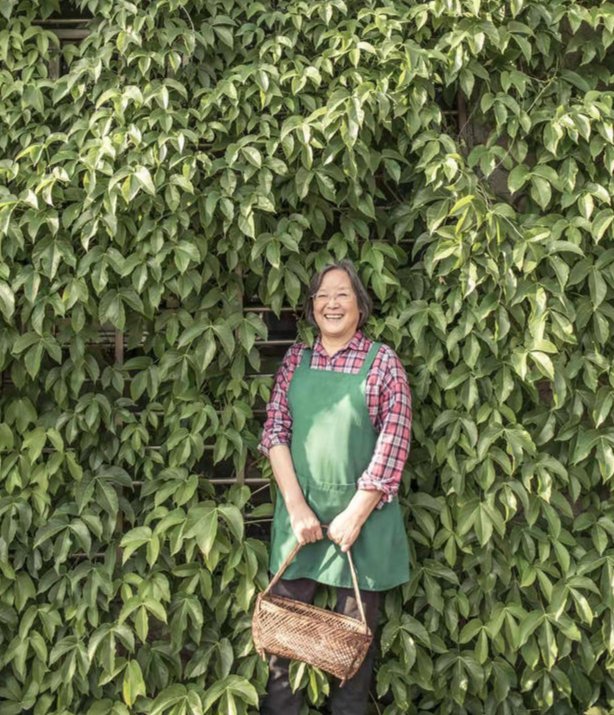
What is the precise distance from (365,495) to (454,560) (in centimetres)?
42

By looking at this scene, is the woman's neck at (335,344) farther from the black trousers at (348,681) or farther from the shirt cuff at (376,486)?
the black trousers at (348,681)

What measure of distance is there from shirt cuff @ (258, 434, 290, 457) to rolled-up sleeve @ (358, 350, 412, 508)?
0.86 feet

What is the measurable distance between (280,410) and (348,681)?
80 cm

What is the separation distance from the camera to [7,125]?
263cm

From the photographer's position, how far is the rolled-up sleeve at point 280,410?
2.42 m

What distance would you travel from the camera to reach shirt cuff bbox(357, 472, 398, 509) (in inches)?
89.4

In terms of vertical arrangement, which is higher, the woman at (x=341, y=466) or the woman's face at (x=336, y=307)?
the woman's face at (x=336, y=307)

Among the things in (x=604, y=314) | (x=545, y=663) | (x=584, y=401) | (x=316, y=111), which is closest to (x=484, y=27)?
(x=316, y=111)

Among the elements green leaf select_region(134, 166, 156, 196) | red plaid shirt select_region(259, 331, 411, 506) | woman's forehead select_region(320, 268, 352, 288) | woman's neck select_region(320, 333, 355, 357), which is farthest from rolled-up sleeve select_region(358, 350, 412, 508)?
green leaf select_region(134, 166, 156, 196)

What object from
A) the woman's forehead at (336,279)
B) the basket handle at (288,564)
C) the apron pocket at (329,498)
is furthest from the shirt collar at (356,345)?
the basket handle at (288,564)

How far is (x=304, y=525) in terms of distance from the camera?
229cm

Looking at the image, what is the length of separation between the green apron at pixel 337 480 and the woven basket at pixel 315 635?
0.29 feet

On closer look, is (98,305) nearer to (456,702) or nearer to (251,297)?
(251,297)

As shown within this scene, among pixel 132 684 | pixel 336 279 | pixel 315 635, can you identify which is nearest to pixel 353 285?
pixel 336 279
